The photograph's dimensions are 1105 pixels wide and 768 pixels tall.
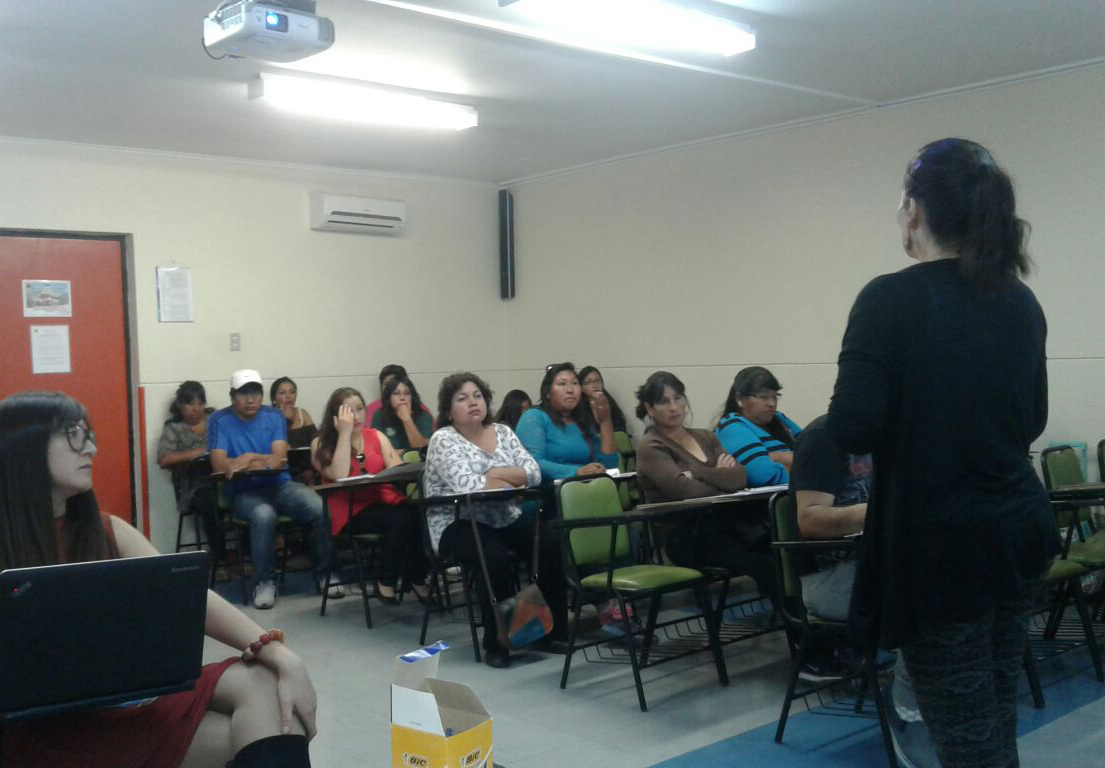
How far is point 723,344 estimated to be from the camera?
7.30 m

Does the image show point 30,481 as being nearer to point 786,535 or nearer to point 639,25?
point 786,535

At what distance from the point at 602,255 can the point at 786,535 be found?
4.76 m

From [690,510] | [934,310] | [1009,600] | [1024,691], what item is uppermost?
[934,310]

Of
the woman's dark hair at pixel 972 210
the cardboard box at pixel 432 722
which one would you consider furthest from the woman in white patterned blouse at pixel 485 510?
the woman's dark hair at pixel 972 210

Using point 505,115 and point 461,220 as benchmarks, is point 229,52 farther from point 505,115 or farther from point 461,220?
point 461,220

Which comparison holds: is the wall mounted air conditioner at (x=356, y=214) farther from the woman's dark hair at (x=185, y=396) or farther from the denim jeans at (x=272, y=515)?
the denim jeans at (x=272, y=515)

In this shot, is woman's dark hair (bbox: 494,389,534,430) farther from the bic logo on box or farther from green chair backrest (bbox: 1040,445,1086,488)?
the bic logo on box

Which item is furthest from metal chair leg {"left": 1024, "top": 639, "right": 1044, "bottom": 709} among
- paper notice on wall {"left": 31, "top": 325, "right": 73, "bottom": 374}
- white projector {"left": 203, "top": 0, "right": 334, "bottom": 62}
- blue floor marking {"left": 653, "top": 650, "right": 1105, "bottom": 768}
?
paper notice on wall {"left": 31, "top": 325, "right": 73, "bottom": 374}

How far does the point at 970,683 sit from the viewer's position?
60.6 inches

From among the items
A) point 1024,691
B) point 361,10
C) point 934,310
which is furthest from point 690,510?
point 934,310

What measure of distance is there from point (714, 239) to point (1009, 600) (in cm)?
593

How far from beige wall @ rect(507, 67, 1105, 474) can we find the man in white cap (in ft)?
8.59

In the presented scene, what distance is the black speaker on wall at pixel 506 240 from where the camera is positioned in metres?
8.83

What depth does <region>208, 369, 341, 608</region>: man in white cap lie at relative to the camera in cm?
613
